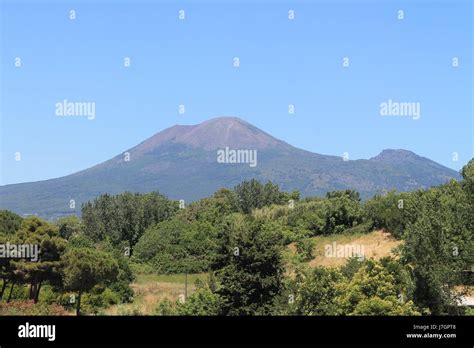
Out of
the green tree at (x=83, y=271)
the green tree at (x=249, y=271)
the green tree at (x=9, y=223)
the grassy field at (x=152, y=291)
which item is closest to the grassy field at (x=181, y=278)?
the grassy field at (x=152, y=291)

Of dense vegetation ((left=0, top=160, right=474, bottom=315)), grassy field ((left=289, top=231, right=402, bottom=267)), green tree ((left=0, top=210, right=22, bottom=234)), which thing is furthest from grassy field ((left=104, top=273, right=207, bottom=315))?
grassy field ((left=289, top=231, right=402, bottom=267))

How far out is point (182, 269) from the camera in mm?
40438

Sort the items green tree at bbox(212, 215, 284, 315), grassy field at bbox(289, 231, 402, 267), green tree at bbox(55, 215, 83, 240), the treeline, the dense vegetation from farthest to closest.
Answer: green tree at bbox(55, 215, 83, 240)
grassy field at bbox(289, 231, 402, 267)
green tree at bbox(212, 215, 284, 315)
the treeline
the dense vegetation

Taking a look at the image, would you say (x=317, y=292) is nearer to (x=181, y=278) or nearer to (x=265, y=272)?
(x=265, y=272)

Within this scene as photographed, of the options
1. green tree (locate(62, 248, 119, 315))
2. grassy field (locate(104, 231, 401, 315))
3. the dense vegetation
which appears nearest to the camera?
the dense vegetation

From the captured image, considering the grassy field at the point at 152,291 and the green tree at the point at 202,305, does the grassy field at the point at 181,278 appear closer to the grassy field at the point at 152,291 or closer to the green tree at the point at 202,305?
the grassy field at the point at 152,291

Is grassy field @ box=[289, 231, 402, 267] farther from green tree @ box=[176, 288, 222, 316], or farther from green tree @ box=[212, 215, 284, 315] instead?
green tree @ box=[176, 288, 222, 316]

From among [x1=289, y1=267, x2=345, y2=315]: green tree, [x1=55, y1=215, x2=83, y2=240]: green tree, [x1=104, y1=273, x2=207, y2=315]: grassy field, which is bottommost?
[x1=104, y1=273, x2=207, y2=315]: grassy field

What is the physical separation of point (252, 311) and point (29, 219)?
949cm

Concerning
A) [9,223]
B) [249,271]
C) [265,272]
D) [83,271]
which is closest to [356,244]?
[265,272]

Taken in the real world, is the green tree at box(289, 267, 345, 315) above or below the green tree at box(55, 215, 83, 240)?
below

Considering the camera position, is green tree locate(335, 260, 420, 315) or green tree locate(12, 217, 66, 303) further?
green tree locate(12, 217, 66, 303)
